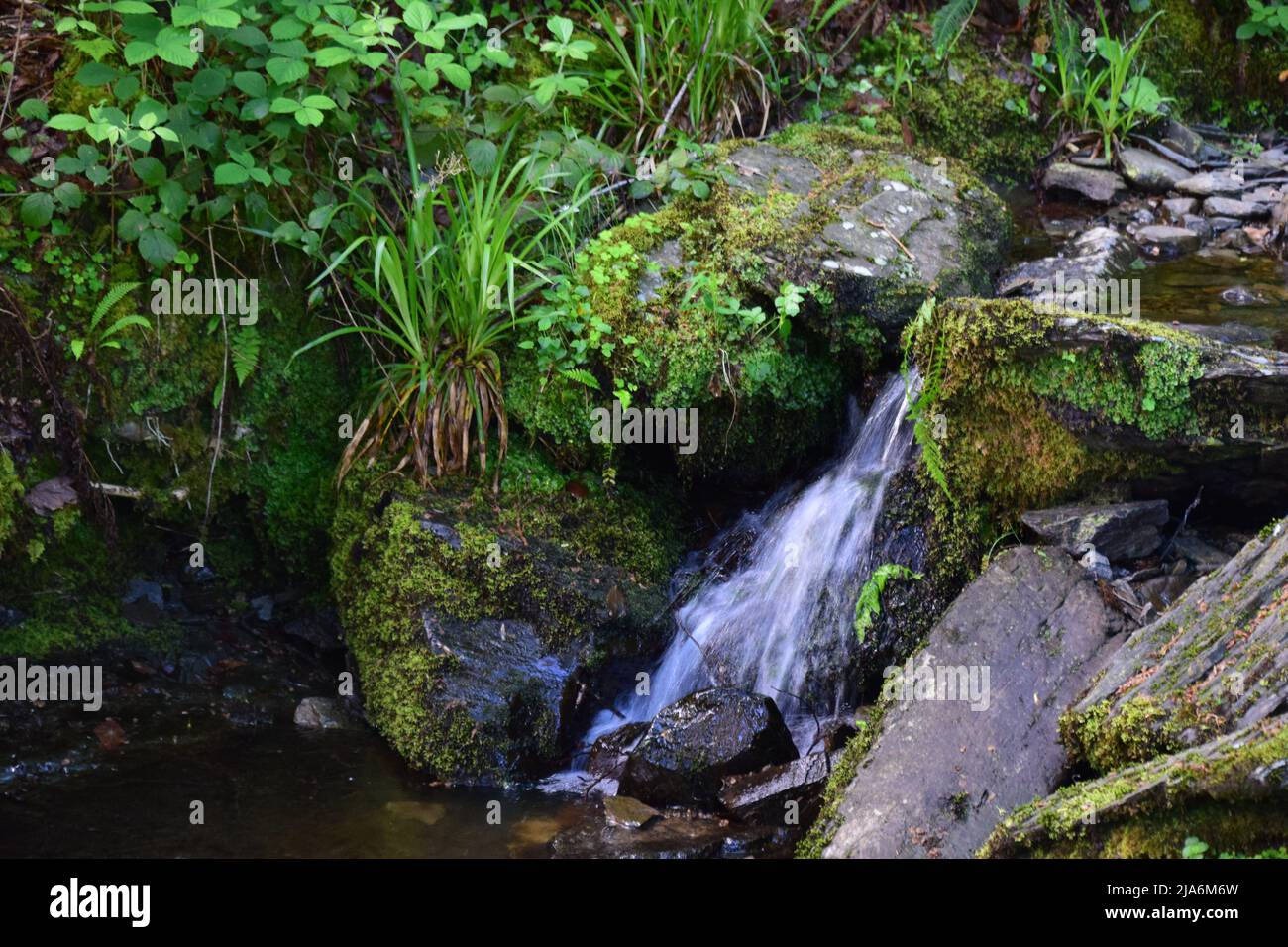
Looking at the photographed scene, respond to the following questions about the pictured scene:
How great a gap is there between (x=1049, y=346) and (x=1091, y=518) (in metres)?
0.70

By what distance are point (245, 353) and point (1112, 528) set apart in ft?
12.9

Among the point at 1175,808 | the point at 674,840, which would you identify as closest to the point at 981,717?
the point at 1175,808

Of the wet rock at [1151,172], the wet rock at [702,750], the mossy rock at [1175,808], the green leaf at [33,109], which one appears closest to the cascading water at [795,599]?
the wet rock at [702,750]

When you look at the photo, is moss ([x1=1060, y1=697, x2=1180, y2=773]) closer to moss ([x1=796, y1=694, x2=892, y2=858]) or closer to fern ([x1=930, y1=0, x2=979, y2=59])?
moss ([x1=796, y1=694, x2=892, y2=858])

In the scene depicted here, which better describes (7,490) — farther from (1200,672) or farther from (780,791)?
(1200,672)

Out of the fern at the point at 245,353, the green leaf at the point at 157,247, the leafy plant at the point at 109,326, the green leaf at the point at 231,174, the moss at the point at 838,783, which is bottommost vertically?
the moss at the point at 838,783

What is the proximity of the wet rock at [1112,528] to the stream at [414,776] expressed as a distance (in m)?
0.75

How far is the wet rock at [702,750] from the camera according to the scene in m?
4.39

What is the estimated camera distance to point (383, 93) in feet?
19.2

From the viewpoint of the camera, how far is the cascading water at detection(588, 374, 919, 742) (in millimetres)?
4871

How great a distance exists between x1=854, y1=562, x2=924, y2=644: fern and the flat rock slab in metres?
0.35

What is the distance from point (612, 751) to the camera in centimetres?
479

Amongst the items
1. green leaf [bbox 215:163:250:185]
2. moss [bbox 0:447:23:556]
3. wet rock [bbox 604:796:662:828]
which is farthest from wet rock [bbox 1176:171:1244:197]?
moss [bbox 0:447:23:556]

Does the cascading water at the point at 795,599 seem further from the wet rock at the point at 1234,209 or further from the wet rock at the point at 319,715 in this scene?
the wet rock at the point at 1234,209
